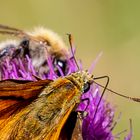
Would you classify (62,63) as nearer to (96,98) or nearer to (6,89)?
(96,98)

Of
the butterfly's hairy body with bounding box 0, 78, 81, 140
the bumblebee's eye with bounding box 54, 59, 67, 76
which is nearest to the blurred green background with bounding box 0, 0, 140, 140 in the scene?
the bumblebee's eye with bounding box 54, 59, 67, 76

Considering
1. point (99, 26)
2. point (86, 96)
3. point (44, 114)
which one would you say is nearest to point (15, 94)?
point (44, 114)

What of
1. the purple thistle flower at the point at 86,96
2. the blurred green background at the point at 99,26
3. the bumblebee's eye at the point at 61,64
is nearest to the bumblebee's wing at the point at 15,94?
the purple thistle flower at the point at 86,96

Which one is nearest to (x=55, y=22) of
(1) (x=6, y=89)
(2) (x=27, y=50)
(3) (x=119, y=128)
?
(3) (x=119, y=128)

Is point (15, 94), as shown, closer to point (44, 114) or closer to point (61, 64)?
point (44, 114)

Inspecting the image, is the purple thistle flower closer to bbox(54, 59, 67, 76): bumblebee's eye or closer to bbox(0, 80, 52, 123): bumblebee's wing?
bbox(54, 59, 67, 76): bumblebee's eye

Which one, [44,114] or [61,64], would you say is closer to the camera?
[44,114]
